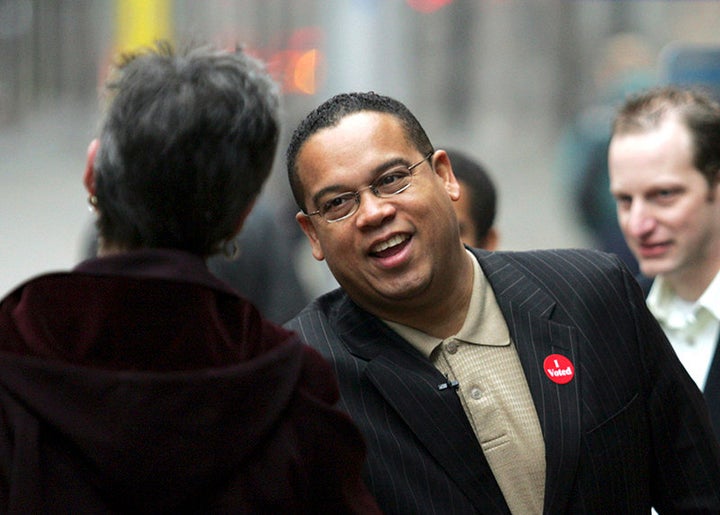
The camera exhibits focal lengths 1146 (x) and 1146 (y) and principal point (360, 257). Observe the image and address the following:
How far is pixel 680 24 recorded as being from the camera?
301 inches

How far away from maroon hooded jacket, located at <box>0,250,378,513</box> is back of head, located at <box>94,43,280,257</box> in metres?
0.06

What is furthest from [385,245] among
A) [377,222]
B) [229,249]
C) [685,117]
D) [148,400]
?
[685,117]

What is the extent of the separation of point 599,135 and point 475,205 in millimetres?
3793

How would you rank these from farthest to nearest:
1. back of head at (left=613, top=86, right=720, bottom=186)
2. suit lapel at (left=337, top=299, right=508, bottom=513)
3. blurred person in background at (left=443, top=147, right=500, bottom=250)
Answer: blurred person in background at (left=443, top=147, right=500, bottom=250) < back of head at (left=613, top=86, right=720, bottom=186) < suit lapel at (left=337, top=299, right=508, bottom=513)

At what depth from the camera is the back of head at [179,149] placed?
185 centimetres

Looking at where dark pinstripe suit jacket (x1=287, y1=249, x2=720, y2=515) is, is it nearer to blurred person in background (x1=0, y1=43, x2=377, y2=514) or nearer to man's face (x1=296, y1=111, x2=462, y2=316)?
man's face (x1=296, y1=111, x2=462, y2=316)

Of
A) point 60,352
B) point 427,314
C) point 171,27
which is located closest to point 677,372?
point 427,314

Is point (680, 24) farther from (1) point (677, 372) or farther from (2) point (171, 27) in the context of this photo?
(1) point (677, 372)

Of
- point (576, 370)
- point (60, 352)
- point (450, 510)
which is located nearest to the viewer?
point (60, 352)

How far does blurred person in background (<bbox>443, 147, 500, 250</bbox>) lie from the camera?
12.9 feet

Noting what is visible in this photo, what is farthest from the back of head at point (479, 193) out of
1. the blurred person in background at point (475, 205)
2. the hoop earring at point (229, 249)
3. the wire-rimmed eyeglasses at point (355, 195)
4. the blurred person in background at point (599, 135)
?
the blurred person in background at point (599, 135)

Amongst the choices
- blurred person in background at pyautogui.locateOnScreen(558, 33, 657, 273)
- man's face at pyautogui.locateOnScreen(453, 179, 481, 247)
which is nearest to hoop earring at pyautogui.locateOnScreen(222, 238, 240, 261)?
man's face at pyautogui.locateOnScreen(453, 179, 481, 247)

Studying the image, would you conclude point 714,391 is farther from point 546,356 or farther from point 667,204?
point 546,356

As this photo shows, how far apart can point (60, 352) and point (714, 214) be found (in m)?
2.59
